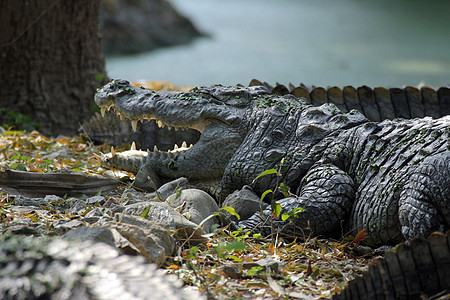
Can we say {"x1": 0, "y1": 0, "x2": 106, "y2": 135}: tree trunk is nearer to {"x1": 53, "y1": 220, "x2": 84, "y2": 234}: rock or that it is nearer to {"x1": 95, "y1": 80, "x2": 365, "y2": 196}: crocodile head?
{"x1": 95, "y1": 80, "x2": 365, "y2": 196}: crocodile head

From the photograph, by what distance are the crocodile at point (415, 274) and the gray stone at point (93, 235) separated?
3.29 feet

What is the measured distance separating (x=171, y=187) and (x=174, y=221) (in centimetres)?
76

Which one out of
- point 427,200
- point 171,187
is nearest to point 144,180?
point 171,187

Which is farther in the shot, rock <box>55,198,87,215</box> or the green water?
the green water

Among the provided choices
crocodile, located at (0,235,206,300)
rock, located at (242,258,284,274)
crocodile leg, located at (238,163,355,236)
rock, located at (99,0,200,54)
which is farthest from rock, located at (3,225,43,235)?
rock, located at (99,0,200,54)

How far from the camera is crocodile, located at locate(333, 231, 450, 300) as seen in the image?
169 centimetres

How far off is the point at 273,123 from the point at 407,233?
119cm

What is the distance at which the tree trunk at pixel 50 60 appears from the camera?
211 inches

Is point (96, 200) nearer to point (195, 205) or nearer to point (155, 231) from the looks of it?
point (195, 205)

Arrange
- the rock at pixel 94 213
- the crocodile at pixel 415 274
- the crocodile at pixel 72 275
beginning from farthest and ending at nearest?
the rock at pixel 94 213
the crocodile at pixel 415 274
the crocodile at pixel 72 275

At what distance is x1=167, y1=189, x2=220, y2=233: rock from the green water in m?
→ 6.49

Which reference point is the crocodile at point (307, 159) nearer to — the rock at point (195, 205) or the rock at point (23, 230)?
the rock at point (195, 205)

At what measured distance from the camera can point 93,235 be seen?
1.95 meters

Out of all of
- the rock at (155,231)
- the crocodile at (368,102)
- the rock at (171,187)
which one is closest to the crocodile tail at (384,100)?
the crocodile at (368,102)
